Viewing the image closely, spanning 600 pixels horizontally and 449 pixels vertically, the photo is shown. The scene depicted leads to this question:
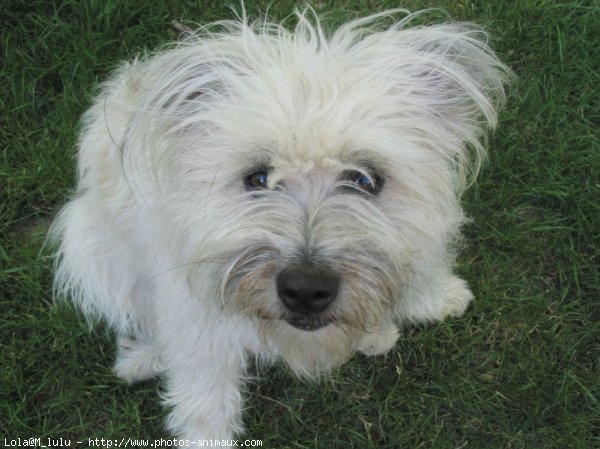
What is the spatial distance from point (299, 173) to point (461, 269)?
6.09 feet

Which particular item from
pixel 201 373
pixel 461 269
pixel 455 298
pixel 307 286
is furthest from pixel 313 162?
pixel 461 269

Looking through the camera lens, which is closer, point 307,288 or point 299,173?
point 307,288

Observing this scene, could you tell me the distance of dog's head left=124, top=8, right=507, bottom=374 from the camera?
1.95 meters

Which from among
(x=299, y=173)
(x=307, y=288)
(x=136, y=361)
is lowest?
Answer: (x=136, y=361)

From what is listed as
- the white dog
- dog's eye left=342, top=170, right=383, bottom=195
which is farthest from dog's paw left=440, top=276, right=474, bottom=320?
dog's eye left=342, top=170, right=383, bottom=195

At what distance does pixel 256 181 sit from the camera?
2119mm

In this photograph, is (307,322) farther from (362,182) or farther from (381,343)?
(381,343)

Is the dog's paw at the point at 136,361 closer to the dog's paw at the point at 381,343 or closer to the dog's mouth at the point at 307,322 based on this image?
the dog's paw at the point at 381,343

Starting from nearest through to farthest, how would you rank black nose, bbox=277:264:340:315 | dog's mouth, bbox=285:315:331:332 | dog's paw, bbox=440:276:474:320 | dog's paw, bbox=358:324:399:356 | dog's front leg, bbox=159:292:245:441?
black nose, bbox=277:264:340:315 → dog's mouth, bbox=285:315:331:332 → dog's front leg, bbox=159:292:245:441 → dog's paw, bbox=358:324:399:356 → dog's paw, bbox=440:276:474:320

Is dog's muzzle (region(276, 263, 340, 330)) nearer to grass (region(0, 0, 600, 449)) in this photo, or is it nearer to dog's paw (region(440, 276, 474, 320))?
grass (region(0, 0, 600, 449))

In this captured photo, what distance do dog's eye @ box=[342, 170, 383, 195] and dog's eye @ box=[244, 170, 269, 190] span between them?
0.85 feet

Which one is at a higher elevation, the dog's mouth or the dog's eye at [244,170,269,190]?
the dog's eye at [244,170,269,190]

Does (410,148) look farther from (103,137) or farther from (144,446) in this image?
(144,446)

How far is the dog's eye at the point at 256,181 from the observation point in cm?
210
